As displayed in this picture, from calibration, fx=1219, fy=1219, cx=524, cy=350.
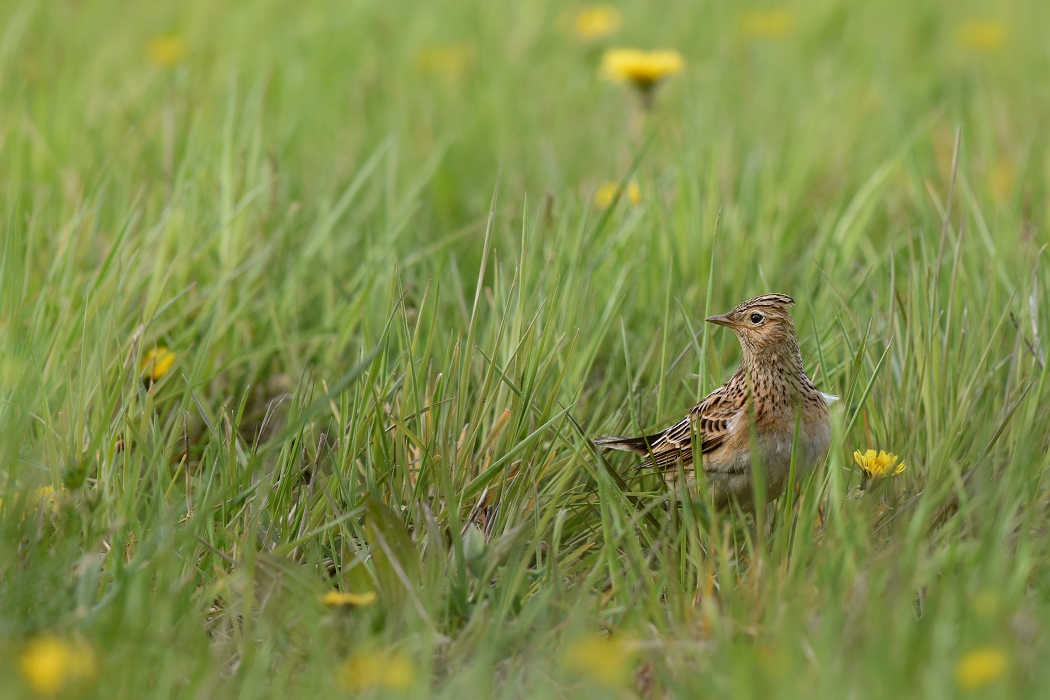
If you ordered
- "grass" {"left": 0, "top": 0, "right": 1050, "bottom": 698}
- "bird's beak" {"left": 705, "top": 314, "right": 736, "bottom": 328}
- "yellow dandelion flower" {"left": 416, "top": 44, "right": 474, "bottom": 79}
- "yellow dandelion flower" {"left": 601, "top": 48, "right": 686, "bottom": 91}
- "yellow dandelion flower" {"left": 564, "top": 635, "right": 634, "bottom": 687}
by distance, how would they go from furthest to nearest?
1. "yellow dandelion flower" {"left": 416, "top": 44, "right": 474, "bottom": 79}
2. "yellow dandelion flower" {"left": 601, "top": 48, "right": 686, "bottom": 91}
3. "bird's beak" {"left": 705, "top": 314, "right": 736, "bottom": 328}
4. "grass" {"left": 0, "top": 0, "right": 1050, "bottom": 698}
5. "yellow dandelion flower" {"left": 564, "top": 635, "right": 634, "bottom": 687}

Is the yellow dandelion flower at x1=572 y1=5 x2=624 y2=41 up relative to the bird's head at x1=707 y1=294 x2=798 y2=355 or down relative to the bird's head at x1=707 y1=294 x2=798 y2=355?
up

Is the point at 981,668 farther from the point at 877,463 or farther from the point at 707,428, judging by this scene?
the point at 707,428

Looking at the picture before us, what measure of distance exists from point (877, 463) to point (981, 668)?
3.66ft

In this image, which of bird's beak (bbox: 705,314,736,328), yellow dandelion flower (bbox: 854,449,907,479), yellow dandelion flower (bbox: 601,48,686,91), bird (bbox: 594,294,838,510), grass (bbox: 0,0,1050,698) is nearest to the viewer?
grass (bbox: 0,0,1050,698)

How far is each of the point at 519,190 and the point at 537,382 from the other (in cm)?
229

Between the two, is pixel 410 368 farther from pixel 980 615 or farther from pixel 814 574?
pixel 980 615

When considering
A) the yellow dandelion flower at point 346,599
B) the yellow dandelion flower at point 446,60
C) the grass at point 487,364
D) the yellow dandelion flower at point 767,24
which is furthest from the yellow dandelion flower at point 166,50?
the yellow dandelion flower at point 346,599

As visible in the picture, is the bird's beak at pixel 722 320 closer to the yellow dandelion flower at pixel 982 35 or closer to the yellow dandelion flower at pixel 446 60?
the yellow dandelion flower at pixel 446 60

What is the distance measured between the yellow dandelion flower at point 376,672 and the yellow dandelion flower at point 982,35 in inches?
254

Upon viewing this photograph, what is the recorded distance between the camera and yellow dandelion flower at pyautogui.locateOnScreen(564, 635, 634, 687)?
233 cm

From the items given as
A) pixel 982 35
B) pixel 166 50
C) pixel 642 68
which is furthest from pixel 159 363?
pixel 982 35

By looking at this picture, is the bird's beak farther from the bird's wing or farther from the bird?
the bird's wing

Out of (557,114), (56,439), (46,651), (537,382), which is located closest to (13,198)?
(56,439)

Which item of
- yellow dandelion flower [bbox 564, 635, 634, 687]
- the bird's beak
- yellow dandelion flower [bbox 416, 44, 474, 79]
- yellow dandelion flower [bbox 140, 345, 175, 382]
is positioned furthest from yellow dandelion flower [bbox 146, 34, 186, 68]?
yellow dandelion flower [bbox 564, 635, 634, 687]
